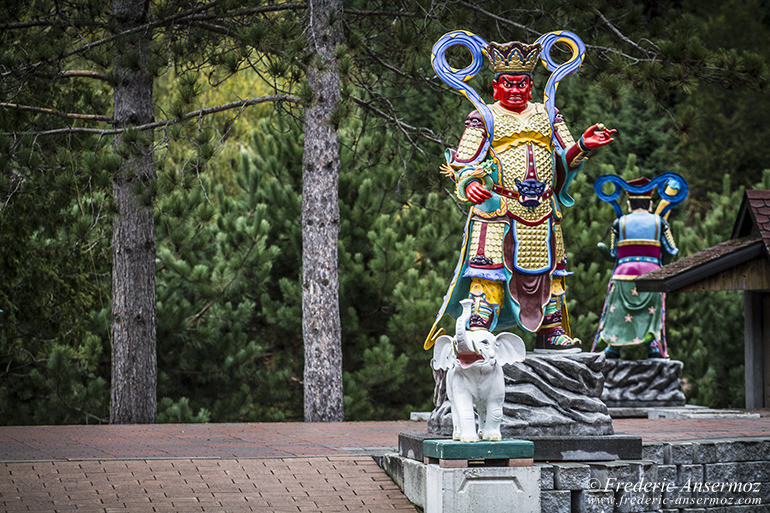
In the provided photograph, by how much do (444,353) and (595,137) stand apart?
2566 millimetres

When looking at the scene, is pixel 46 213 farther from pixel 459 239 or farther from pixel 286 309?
pixel 459 239

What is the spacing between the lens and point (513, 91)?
873 cm

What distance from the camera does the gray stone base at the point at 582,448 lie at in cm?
761

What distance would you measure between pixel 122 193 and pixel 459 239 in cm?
500

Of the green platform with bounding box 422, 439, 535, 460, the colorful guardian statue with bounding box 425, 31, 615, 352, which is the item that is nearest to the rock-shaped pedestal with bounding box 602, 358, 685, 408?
the colorful guardian statue with bounding box 425, 31, 615, 352

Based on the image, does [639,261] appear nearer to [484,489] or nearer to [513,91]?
[513,91]

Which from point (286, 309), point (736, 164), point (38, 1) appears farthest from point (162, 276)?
point (736, 164)

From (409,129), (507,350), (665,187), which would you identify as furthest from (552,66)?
(665,187)

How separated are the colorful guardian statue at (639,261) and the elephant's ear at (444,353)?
20.5ft

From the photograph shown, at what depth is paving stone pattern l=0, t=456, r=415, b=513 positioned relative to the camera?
680 cm

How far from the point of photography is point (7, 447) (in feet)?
27.8

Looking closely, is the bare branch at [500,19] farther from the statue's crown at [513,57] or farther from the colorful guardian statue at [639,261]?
the statue's crown at [513,57]

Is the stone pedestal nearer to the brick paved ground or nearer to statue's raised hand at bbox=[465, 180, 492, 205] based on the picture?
the brick paved ground

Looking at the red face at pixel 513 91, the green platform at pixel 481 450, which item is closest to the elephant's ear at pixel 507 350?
the green platform at pixel 481 450
